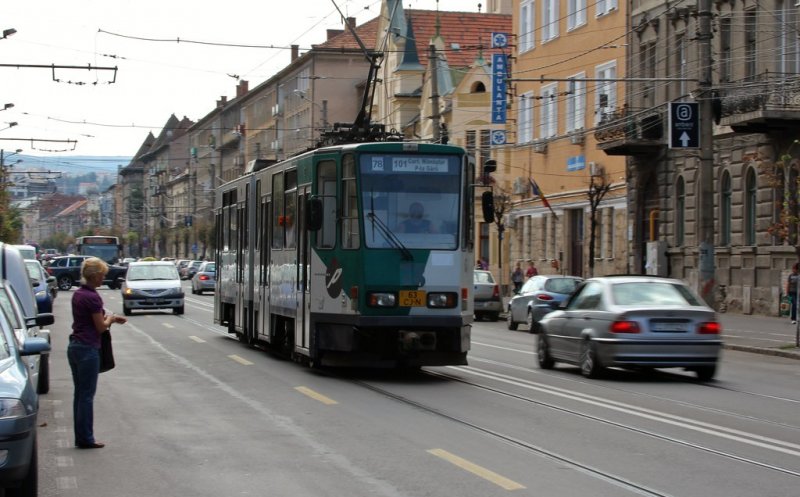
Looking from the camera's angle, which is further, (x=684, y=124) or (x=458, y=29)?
(x=458, y=29)

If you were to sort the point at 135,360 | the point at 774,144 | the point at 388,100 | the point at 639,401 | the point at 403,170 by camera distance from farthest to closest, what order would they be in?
1. the point at 388,100
2. the point at 774,144
3. the point at 135,360
4. the point at 403,170
5. the point at 639,401

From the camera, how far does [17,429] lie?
816 cm

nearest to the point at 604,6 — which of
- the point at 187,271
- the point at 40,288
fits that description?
the point at 40,288

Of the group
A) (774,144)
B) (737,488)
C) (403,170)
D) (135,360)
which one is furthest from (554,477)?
(774,144)

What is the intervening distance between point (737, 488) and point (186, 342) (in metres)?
19.3

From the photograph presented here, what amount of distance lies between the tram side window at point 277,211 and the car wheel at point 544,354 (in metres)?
4.38

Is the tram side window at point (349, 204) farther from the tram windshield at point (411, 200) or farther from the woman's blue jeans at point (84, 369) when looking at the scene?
the woman's blue jeans at point (84, 369)

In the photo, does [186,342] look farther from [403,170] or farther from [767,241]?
[767,241]

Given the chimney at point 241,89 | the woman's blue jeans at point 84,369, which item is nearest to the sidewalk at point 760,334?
the woman's blue jeans at point 84,369

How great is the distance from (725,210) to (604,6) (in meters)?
11.9

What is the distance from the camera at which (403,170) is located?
18156mm

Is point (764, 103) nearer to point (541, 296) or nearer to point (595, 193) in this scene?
point (541, 296)

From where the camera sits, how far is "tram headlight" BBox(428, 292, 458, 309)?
1791 centimetres

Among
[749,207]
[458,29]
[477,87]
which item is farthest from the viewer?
[458,29]
